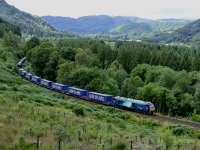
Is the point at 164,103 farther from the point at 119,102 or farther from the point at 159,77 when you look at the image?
the point at 119,102

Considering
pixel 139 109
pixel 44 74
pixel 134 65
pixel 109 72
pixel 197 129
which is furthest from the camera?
pixel 134 65

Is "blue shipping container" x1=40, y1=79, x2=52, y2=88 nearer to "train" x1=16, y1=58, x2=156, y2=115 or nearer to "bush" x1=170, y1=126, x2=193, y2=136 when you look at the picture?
"train" x1=16, y1=58, x2=156, y2=115

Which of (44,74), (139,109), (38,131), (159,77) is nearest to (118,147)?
(38,131)

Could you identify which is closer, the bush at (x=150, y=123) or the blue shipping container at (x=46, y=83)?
the bush at (x=150, y=123)

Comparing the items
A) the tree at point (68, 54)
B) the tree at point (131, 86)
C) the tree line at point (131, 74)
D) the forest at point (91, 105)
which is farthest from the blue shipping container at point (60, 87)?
the tree at point (68, 54)

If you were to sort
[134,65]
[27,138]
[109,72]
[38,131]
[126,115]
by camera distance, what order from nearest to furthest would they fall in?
[27,138] → [38,131] → [126,115] → [109,72] → [134,65]

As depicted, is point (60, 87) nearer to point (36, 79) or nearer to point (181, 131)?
point (36, 79)

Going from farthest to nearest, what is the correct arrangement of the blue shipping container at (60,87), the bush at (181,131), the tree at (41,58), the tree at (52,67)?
the tree at (41,58), the tree at (52,67), the blue shipping container at (60,87), the bush at (181,131)

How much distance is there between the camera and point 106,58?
15062 cm

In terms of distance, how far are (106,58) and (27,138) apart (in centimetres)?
12669

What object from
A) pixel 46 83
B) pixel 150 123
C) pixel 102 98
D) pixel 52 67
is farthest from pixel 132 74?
pixel 150 123

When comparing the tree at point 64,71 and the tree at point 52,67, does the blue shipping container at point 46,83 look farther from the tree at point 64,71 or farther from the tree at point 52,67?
the tree at point 52,67

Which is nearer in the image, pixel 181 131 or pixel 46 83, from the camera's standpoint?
pixel 181 131

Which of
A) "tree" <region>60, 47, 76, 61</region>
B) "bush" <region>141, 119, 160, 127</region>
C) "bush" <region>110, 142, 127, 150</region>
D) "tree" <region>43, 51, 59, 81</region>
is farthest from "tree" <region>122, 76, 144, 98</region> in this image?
"bush" <region>110, 142, 127, 150</region>
